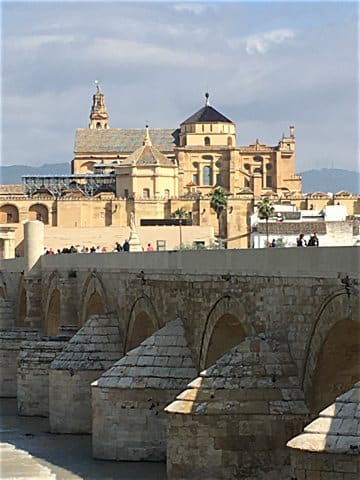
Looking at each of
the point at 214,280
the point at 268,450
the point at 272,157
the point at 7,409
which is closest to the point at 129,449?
the point at 214,280

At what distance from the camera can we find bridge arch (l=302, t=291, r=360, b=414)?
52.0ft

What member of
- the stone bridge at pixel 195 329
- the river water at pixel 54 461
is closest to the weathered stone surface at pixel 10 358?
the stone bridge at pixel 195 329

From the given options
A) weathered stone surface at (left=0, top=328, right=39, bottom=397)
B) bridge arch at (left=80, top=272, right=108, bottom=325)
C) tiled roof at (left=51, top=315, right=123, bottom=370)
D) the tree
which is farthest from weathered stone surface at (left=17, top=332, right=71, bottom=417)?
the tree

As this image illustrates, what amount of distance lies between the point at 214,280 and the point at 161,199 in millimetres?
77299

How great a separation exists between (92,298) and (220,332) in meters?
12.3

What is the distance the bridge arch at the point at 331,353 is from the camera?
15.9 m

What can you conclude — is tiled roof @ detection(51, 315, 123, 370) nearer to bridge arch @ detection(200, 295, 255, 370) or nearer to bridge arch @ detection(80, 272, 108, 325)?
bridge arch @ detection(80, 272, 108, 325)

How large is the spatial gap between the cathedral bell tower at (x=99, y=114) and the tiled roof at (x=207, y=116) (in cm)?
1900

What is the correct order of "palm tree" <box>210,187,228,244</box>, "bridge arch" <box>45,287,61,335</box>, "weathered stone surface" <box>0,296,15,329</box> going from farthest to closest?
"palm tree" <box>210,187,228,244</box>
"weathered stone surface" <box>0,296,15,329</box>
"bridge arch" <box>45,287,61,335</box>

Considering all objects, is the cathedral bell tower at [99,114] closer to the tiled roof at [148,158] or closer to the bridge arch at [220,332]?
the tiled roof at [148,158]

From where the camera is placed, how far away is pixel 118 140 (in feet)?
378

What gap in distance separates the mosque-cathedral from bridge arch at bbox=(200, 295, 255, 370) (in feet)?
211

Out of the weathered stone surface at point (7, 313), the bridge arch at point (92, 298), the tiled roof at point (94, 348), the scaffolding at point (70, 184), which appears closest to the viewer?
the tiled roof at point (94, 348)

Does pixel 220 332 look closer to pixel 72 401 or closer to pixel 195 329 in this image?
pixel 195 329
